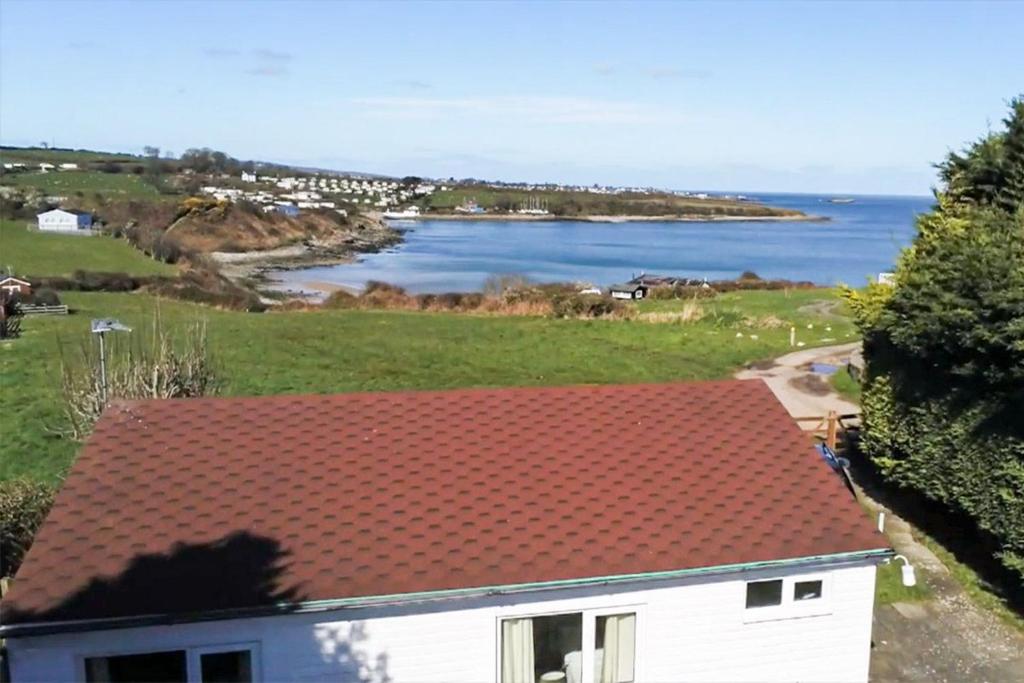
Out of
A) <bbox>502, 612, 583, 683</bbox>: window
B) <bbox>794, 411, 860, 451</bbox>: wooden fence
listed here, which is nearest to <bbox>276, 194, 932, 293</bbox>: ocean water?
<bbox>794, 411, 860, 451</bbox>: wooden fence

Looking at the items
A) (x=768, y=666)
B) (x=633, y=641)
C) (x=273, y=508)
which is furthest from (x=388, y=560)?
(x=768, y=666)

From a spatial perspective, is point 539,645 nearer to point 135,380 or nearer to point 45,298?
point 135,380

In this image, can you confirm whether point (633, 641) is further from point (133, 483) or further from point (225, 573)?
point (133, 483)

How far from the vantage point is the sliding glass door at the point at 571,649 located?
909 centimetres

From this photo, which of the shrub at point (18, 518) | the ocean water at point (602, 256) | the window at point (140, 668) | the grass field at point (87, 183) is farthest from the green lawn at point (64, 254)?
the window at point (140, 668)

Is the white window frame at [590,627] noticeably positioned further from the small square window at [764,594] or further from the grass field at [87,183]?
the grass field at [87,183]

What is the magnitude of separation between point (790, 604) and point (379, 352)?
2478 cm

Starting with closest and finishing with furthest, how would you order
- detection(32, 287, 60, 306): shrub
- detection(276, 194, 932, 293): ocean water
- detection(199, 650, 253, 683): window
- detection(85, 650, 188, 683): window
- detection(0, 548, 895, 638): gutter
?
1. detection(0, 548, 895, 638): gutter
2. detection(85, 650, 188, 683): window
3. detection(199, 650, 253, 683): window
4. detection(32, 287, 60, 306): shrub
5. detection(276, 194, 932, 293): ocean water

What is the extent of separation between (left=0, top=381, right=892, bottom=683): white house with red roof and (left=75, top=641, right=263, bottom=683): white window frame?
2cm

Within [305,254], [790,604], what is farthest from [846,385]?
[305,254]

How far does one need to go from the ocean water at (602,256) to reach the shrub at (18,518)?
49789 mm

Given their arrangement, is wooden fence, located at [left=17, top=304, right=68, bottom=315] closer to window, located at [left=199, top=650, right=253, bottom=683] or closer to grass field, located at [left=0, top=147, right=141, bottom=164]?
window, located at [left=199, top=650, right=253, bottom=683]

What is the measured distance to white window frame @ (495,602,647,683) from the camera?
898 cm

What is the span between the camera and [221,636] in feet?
27.1
